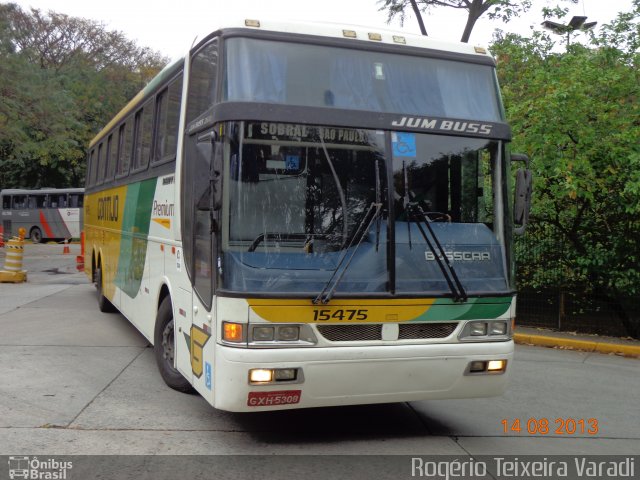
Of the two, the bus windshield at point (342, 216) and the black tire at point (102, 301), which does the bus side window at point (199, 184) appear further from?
the black tire at point (102, 301)

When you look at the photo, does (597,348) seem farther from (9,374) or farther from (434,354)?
(9,374)

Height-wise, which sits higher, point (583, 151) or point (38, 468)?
point (583, 151)

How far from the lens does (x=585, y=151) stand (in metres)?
11.1

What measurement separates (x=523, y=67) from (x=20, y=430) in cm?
1049

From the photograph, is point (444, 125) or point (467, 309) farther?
point (444, 125)

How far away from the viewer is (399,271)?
537 cm

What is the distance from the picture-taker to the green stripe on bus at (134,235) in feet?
26.3

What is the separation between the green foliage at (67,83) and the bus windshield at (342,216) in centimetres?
2588

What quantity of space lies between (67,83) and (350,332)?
37.7 m

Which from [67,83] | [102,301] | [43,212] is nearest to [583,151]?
[102,301]

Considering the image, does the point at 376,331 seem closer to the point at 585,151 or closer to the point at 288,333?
the point at 288,333

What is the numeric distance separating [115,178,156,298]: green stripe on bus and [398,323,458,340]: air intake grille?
3403mm

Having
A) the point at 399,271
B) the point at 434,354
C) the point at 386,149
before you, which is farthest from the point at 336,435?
the point at 386,149

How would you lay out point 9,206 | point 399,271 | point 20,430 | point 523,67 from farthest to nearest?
point 9,206 < point 523,67 < point 20,430 < point 399,271
